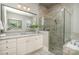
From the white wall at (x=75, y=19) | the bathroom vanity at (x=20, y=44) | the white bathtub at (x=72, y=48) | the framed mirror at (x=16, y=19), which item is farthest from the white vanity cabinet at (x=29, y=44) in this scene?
the white wall at (x=75, y=19)

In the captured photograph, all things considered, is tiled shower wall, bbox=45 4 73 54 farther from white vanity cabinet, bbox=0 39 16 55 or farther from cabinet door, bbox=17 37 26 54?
white vanity cabinet, bbox=0 39 16 55

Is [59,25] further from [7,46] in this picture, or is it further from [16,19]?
[7,46]

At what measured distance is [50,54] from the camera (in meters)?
1.79

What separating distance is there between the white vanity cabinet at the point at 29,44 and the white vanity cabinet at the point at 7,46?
85 mm

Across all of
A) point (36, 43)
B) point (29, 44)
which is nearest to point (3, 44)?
point (29, 44)

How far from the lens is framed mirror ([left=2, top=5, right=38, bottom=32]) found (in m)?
1.69

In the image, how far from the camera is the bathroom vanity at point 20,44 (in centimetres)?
166

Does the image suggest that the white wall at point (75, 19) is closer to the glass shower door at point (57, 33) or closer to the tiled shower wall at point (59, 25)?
the tiled shower wall at point (59, 25)

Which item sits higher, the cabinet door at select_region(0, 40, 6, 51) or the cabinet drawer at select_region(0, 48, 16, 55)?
the cabinet door at select_region(0, 40, 6, 51)

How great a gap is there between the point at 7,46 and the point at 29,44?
336mm

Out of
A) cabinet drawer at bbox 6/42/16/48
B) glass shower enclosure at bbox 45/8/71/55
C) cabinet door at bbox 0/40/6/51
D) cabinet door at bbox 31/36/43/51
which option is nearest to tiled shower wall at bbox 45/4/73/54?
glass shower enclosure at bbox 45/8/71/55

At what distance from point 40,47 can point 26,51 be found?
0.23 m
